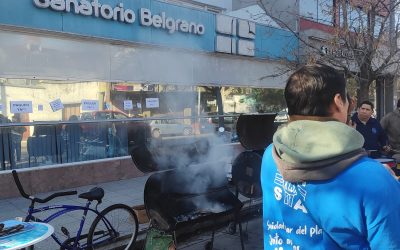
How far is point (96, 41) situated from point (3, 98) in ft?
6.64

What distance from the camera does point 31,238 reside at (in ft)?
8.97

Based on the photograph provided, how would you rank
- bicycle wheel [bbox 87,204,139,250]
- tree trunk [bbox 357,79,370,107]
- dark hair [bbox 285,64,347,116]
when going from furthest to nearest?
tree trunk [bbox 357,79,370,107] < bicycle wheel [bbox 87,204,139,250] < dark hair [bbox 285,64,347,116]

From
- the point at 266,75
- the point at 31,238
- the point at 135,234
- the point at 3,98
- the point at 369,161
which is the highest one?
the point at 266,75

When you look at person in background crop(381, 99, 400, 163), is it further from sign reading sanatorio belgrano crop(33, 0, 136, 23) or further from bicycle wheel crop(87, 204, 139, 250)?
sign reading sanatorio belgrano crop(33, 0, 136, 23)

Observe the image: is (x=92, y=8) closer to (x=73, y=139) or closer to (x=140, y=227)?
(x=73, y=139)

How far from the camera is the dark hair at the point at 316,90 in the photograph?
143cm

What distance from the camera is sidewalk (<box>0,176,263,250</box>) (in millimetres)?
4906

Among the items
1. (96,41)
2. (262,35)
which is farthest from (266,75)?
(96,41)

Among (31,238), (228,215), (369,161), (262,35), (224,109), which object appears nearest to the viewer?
(369,161)

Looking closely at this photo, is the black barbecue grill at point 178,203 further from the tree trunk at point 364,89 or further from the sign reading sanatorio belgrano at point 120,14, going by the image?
the sign reading sanatorio belgrano at point 120,14

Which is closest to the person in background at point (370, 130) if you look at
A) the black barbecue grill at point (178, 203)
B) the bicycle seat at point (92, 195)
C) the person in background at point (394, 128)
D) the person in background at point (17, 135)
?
the person in background at point (394, 128)

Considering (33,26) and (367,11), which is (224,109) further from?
(33,26)

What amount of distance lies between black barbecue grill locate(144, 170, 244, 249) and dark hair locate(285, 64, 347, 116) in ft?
8.88

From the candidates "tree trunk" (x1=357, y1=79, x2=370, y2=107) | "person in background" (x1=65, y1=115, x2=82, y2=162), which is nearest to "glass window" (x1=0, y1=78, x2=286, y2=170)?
"person in background" (x1=65, y1=115, x2=82, y2=162)
